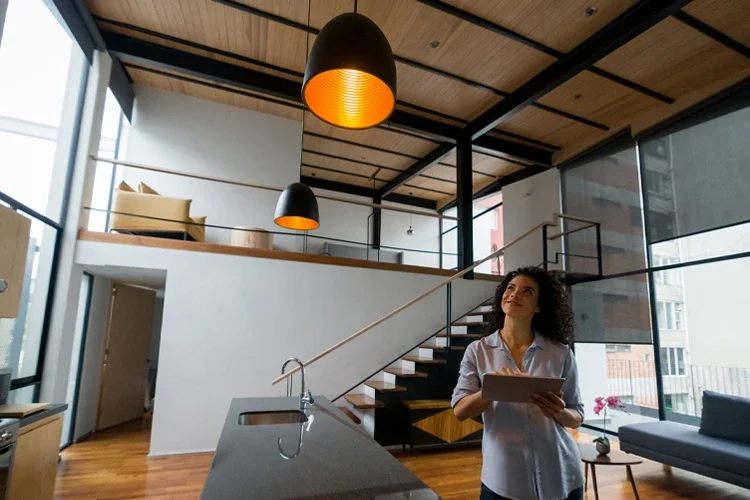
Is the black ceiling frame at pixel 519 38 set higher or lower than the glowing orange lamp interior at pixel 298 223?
higher

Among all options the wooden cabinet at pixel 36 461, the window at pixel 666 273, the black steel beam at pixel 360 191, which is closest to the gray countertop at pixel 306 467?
the wooden cabinet at pixel 36 461

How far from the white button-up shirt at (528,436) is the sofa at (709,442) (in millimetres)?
Answer: 2877

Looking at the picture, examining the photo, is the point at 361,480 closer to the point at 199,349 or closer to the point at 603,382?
the point at 199,349

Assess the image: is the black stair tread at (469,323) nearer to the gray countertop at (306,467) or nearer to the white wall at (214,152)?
the white wall at (214,152)

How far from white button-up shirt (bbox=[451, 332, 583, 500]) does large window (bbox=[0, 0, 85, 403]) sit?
3505 millimetres

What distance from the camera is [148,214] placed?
182 inches

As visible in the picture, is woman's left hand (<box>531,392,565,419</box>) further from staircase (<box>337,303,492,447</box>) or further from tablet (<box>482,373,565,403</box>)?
staircase (<box>337,303,492,447</box>)

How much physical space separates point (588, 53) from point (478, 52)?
111 centimetres

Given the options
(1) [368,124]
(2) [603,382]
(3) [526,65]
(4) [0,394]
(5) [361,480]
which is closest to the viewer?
(5) [361,480]

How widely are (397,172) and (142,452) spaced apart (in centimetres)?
624

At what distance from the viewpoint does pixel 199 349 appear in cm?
445

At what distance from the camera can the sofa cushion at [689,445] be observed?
3260 millimetres

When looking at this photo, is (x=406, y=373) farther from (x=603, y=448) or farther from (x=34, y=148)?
(x=34, y=148)

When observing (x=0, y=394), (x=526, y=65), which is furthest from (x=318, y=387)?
(x=526, y=65)
